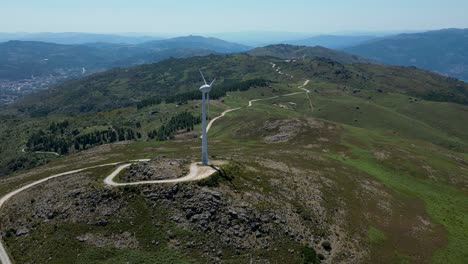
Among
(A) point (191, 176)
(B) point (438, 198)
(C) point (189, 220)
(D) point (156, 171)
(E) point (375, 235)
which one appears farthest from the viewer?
(B) point (438, 198)

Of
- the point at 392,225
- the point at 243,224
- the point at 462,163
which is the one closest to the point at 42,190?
the point at 243,224

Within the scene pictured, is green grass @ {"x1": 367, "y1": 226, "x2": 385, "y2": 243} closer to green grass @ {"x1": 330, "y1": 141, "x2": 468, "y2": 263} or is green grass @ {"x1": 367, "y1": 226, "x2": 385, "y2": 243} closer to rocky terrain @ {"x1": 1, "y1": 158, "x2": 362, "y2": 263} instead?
rocky terrain @ {"x1": 1, "y1": 158, "x2": 362, "y2": 263}

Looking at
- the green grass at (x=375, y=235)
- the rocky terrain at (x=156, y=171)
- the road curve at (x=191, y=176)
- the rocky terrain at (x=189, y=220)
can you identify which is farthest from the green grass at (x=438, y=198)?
the rocky terrain at (x=156, y=171)

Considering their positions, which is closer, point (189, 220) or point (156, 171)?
point (189, 220)

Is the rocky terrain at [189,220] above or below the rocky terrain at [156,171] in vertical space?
below

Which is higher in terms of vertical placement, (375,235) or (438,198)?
(375,235)

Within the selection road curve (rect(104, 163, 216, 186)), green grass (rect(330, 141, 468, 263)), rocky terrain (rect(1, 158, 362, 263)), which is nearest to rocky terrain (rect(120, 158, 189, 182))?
rocky terrain (rect(1, 158, 362, 263))

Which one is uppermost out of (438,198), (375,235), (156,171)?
(156,171)

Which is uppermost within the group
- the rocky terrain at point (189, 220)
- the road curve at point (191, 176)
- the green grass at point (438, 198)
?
the road curve at point (191, 176)

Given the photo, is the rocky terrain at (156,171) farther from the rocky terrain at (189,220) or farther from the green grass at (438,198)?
the green grass at (438,198)

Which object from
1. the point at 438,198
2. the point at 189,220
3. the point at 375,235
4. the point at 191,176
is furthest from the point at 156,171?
the point at 438,198

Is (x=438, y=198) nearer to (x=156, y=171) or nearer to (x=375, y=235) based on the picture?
(x=375, y=235)
